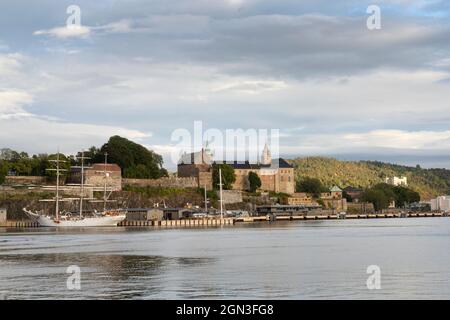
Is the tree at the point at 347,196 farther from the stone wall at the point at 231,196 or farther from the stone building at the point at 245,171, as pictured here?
the stone wall at the point at 231,196

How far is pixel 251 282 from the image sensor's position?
96.0ft

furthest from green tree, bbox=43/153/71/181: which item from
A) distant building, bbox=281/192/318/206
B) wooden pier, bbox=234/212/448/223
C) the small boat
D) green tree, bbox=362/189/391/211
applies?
green tree, bbox=362/189/391/211

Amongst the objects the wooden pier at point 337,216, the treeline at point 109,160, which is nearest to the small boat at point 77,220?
the treeline at point 109,160

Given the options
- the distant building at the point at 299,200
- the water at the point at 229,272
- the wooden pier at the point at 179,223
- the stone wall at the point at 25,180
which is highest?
the stone wall at the point at 25,180

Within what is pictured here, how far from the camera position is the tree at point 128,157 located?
134 meters

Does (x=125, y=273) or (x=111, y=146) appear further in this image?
(x=111, y=146)

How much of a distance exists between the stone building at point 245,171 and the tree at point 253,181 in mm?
1094

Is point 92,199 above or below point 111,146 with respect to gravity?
below

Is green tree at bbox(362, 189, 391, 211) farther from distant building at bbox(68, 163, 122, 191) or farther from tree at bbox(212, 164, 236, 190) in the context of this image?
distant building at bbox(68, 163, 122, 191)

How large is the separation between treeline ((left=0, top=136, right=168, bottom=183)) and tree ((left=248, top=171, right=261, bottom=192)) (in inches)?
857

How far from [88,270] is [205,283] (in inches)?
302

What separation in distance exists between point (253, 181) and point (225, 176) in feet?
35.7
